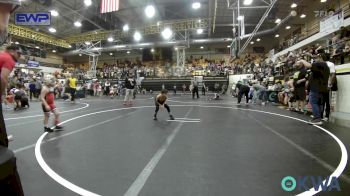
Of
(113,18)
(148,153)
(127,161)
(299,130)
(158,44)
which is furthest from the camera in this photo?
(158,44)

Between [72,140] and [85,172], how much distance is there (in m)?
2.21

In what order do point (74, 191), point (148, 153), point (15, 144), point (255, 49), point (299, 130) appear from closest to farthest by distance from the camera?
point (74, 191) < point (148, 153) < point (15, 144) < point (299, 130) < point (255, 49)

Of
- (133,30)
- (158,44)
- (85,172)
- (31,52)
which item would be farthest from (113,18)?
(85,172)

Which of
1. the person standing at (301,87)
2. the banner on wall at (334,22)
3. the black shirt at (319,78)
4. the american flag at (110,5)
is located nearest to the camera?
the black shirt at (319,78)

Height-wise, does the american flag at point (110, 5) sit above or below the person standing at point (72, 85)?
above

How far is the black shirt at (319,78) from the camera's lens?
7.13m

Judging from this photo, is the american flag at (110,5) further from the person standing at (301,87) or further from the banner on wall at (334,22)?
the person standing at (301,87)

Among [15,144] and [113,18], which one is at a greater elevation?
[113,18]

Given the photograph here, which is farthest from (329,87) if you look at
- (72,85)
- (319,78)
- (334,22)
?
(72,85)

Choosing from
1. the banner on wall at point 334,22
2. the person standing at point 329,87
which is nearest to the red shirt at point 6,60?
the person standing at point 329,87

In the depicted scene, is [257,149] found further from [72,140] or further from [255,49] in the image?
[255,49]

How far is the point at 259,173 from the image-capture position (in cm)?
335

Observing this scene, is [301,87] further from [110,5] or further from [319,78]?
[110,5]

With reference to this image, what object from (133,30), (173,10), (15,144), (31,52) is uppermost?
(173,10)
